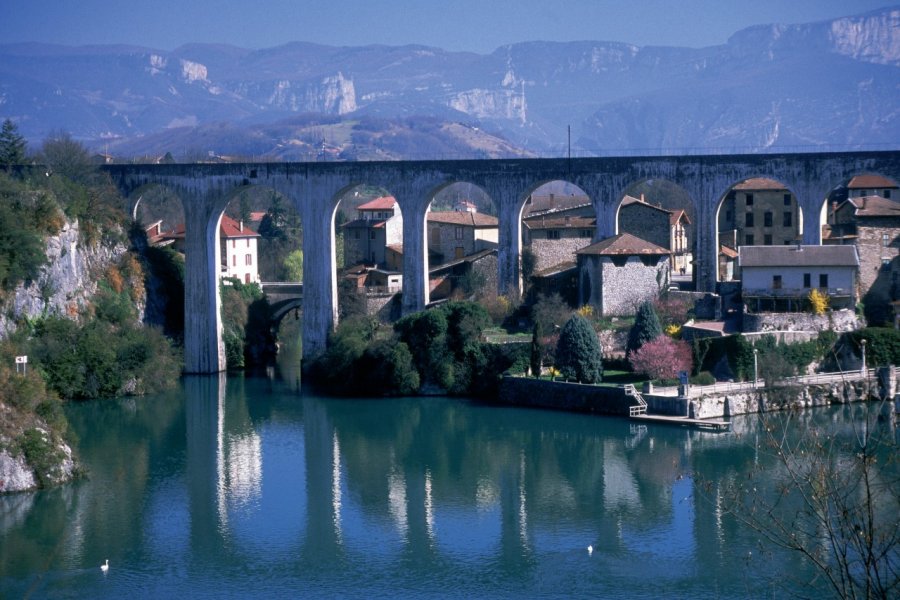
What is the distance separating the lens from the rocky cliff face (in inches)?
1698

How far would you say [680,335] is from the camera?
137 ft

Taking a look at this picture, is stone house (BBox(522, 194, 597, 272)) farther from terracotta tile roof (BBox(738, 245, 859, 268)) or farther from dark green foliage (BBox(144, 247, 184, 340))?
dark green foliage (BBox(144, 247, 184, 340))

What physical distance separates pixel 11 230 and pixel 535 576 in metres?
23.7

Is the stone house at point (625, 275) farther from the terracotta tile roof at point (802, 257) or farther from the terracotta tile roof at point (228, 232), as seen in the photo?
the terracotta tile roof at point (228, 232)

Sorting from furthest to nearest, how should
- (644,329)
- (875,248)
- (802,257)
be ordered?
(875,248)
(802,257)
(644,329)

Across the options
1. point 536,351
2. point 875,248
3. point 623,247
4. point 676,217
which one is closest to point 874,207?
point 875,248

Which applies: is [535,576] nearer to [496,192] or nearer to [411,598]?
[411,598]

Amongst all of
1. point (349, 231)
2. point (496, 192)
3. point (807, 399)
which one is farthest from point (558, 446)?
point (349, 231)

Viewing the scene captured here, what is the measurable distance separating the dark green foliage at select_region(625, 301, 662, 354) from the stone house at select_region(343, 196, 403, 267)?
55.7 ft

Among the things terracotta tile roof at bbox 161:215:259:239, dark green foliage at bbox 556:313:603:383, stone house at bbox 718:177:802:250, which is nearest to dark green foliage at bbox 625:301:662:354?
dark green foliage at bbox 556:313:603:383

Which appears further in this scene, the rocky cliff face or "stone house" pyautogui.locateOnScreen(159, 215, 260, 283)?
"stone house" pyautogui.locateOnScreen(159, 215, 260, 283)

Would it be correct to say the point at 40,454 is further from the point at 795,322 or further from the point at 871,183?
the point at 871,183

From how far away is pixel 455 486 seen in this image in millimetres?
32438

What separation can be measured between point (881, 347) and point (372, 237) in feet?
73.4
